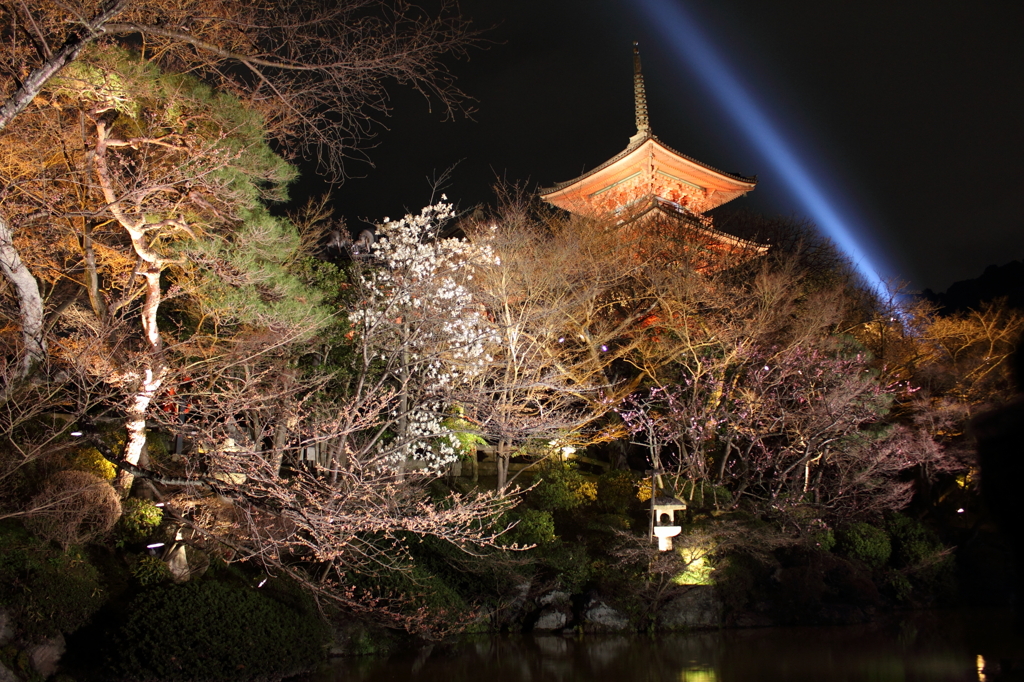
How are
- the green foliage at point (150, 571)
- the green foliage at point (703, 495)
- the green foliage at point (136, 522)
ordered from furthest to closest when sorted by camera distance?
the green foliage at point (703, 495) → the green foliage at point (136, 522) → the green foliage at point (150, 571)

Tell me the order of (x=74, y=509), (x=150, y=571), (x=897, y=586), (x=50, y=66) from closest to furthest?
(x=50, y=66)
(x=74, y=509)
(x=150, y=571)
(x=897, y=586)

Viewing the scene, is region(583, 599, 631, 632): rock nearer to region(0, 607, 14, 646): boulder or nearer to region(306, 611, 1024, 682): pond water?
region(306, 611, 1024, 682): pond water

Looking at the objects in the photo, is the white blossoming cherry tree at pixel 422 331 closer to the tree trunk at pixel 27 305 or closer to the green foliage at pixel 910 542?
the tree trunk at pixel 27 305

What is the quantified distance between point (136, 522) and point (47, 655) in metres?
1.65

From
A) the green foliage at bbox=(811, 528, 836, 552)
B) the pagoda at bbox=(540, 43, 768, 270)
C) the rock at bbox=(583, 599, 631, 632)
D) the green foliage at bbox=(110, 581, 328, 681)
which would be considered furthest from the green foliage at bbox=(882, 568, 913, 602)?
the green foliage at bbox=(110, 581, 328, 681)

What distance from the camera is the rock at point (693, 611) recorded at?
11188mm

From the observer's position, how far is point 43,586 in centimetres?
657

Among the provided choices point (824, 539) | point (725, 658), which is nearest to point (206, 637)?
point (725, 658)

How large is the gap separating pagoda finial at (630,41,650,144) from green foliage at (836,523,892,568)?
14.2 meters

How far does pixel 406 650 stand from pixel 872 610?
885 centimetres

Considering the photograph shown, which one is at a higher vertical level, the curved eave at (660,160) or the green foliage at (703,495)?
the curved eave at (660,160)

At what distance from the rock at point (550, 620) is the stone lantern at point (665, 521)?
2.02m

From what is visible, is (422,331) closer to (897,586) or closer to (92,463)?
(92,463)

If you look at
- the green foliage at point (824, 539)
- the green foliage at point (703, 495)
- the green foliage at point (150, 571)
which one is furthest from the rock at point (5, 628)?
the green foliage at point (824, 539)
